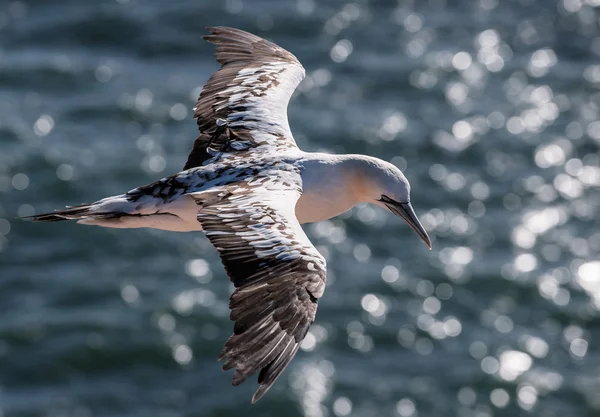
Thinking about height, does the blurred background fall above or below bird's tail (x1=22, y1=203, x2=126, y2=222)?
below

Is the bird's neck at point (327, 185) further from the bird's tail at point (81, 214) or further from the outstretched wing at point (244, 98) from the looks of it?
the bird's tail at point (81, 214)

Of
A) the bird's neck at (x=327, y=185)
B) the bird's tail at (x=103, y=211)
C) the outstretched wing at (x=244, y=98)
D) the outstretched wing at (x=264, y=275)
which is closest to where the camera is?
the outstretched wing at (x=264, y=275)

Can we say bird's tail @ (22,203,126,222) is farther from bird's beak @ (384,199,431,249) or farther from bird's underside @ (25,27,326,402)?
bird's beak @ (384,199,431,249)

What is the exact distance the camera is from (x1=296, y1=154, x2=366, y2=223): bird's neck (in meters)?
11.2

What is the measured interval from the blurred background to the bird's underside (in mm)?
12261

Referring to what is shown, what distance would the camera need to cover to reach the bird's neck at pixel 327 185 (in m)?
11.2

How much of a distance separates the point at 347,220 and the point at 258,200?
17.3 meters

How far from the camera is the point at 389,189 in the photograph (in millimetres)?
11461

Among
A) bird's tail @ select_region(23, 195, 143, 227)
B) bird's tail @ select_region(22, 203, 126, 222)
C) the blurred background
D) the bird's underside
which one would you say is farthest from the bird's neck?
the blurred background

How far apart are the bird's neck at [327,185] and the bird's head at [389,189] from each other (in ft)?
0.28

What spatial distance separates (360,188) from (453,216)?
56.5 feet

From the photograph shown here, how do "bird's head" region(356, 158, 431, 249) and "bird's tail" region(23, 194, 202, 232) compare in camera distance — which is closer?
"bird's tail" region(23, 194, 202, 232)

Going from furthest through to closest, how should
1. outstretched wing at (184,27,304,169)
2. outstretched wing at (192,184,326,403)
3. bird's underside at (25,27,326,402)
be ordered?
outstretched wing at (184,27,304,169)
bird's underside at (25,27,326,402)
outstretched wing at (192,184,326,403)

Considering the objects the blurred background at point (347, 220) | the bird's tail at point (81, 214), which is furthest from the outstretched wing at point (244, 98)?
the blurred background at point (347, 220)
